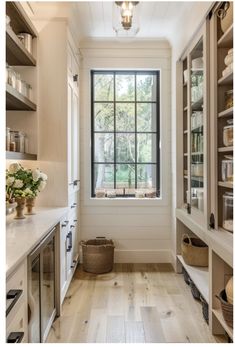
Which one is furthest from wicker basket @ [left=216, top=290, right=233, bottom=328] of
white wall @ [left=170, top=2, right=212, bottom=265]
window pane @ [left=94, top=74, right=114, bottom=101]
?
window pane @ [left=94, top=74, right=114, bottom=101]

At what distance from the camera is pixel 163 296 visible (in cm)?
294

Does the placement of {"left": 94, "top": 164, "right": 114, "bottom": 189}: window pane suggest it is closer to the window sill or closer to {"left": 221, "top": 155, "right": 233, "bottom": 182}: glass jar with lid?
the window sill

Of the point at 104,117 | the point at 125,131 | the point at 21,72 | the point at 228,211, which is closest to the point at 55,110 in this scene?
the point at 21,72

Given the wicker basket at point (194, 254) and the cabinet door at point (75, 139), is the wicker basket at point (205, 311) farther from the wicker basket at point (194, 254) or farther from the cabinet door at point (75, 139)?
the cabinet door at point (75, 139)

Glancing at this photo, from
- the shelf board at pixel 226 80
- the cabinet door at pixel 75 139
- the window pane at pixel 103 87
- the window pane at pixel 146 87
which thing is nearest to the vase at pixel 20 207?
the cabinet door at pixel 75 139

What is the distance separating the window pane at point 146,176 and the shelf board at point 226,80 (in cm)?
189

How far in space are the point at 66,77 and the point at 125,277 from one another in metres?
2.18

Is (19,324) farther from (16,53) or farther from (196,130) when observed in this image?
(196,130)

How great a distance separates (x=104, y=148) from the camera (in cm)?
404

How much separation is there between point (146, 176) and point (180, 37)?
1687 millimetres

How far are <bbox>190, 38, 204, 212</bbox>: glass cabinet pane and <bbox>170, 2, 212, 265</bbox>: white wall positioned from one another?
Answer: 0.19 metres

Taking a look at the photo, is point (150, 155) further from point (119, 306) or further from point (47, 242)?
point (47, 242)

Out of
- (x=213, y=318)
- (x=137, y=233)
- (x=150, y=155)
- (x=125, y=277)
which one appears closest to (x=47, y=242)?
(x=213, y=318)

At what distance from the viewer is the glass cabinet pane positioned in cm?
270
